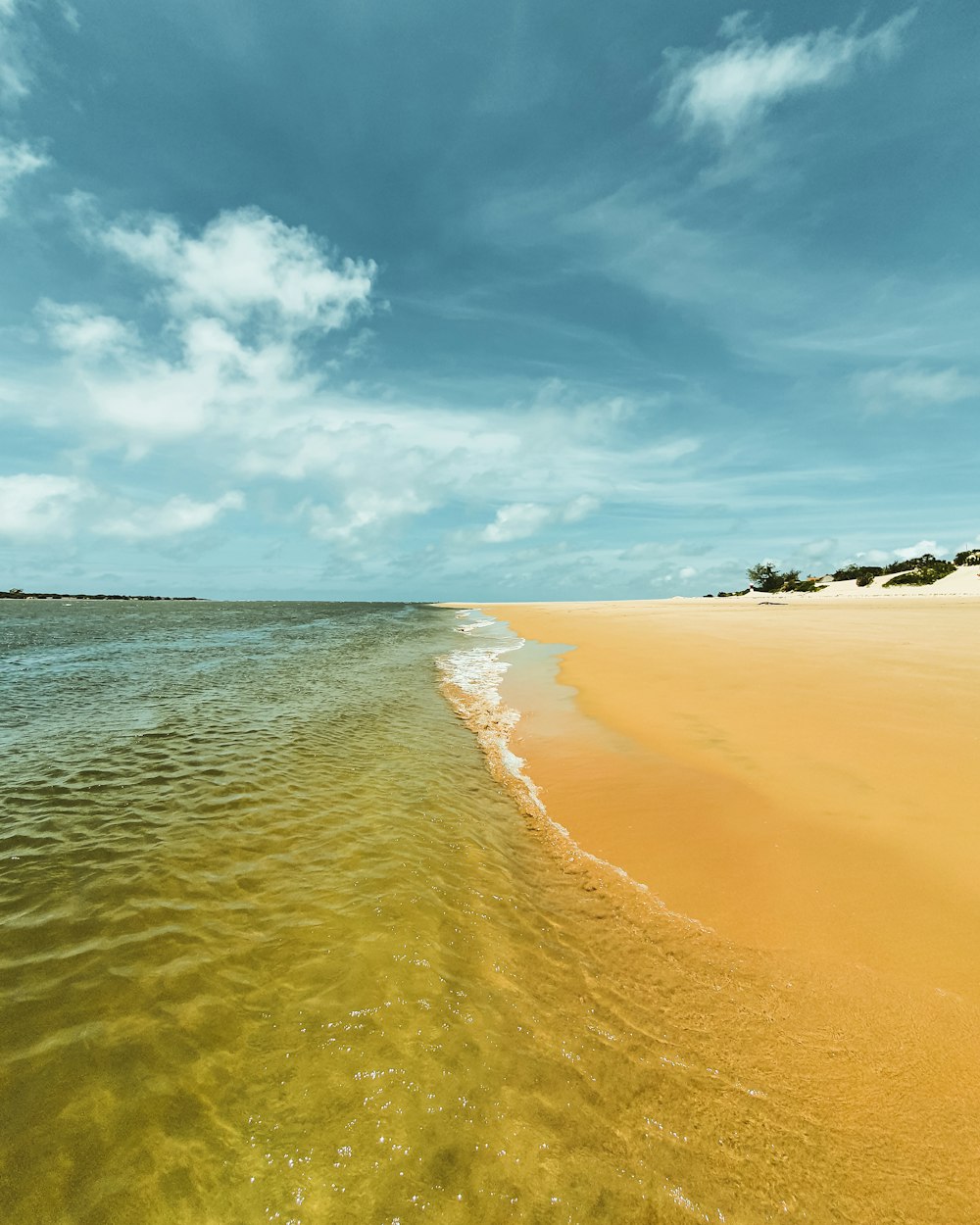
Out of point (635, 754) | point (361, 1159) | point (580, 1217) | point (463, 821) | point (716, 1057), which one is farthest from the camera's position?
point (635, 754)

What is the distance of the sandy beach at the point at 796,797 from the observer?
579cm

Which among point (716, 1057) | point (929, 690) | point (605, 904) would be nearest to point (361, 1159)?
point (716, 1057)

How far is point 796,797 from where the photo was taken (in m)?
8.73

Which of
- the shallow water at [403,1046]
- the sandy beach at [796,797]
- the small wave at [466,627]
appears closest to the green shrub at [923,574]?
the small wave at [466,627]

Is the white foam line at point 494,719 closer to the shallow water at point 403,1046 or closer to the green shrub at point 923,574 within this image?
the shallow water at point 403,1046

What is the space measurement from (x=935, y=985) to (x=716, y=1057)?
2.32 metres

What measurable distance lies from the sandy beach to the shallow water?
85 centimetres

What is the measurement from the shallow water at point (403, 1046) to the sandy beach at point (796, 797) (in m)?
0.85

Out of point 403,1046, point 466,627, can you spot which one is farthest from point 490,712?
point 466,627

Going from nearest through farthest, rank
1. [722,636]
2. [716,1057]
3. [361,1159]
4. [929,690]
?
1. [361,1159]
2. [716,1057]
3. [929,690]
4. [722,636]

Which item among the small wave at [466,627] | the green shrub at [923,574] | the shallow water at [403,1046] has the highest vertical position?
the green shrub at [923,574]

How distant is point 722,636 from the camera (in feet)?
101

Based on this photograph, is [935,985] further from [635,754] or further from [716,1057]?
[635,754]

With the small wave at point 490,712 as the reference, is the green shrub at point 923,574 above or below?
above
